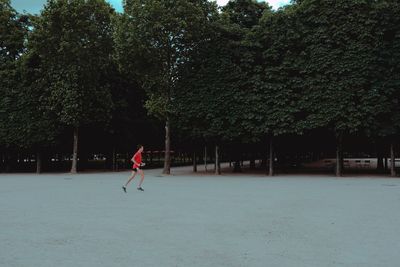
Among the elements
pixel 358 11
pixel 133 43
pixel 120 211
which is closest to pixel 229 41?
pixel 133 43

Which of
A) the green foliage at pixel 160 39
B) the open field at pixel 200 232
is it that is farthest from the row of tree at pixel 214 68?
the open field at pixel 200 232

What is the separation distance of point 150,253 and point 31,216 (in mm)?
5404

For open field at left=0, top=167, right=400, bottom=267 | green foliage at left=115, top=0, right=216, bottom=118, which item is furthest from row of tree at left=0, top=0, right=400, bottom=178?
open field at left=0, top=167, right=400, bottom=267

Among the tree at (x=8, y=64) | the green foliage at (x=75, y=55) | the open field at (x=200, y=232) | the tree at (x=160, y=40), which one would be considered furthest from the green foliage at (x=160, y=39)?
the open field at (x=200, y=232)

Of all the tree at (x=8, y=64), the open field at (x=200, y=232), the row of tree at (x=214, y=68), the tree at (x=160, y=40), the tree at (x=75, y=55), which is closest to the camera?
the open field at (x=200, y=232)

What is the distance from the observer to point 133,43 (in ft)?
103

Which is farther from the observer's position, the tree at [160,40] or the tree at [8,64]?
the tree at [8,64]

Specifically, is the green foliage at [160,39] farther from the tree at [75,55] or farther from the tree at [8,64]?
the tree at [8,64]

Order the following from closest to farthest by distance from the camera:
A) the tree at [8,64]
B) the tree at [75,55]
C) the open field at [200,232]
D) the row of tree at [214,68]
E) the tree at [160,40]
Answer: the open field at [200,232], the row of tree at [214,68], the tree at [160,40], the tree at [75,55], the tree at [8,64]

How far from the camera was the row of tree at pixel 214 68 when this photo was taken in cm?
2939

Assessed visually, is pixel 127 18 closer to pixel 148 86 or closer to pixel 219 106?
pixel 148 86

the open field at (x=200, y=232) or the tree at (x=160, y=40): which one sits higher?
the tree at (x=160, y=40)

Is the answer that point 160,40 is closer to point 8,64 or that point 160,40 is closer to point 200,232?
point 8,64

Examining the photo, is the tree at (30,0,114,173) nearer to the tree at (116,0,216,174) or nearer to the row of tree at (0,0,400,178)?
the row of tree at (0,0,400,178)
